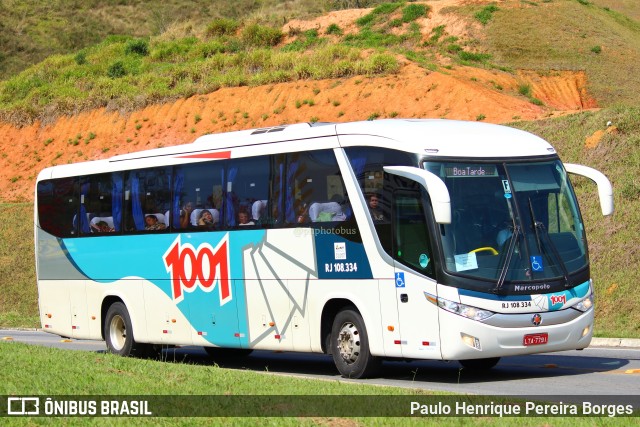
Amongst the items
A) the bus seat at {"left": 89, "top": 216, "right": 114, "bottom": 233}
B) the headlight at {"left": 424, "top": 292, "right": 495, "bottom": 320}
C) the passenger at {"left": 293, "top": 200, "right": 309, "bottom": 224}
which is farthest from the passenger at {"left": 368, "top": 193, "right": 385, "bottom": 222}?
the bus seat at {"left": 89, "top": 216, "right": 114, "bottom": 233}

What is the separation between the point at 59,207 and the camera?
20203mm

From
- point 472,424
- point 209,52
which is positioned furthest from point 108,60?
point 472,424

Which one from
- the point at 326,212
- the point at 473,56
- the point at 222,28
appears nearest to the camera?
the point at 326,212

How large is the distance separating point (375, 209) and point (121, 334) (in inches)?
281

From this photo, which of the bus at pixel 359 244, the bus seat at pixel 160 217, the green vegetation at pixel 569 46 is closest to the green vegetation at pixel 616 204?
the bus at pixel 359 244

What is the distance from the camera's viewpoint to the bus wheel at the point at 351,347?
45.8 feet

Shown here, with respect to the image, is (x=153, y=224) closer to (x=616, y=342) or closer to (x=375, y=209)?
(x=375, y=209)

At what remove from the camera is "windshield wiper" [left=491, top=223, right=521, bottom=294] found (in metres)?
12.8

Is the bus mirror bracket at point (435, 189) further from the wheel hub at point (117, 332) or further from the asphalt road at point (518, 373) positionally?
the wheel hub at point (117, 332)

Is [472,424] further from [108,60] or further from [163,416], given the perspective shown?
[108,60]

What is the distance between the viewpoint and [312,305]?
14820 millimetres

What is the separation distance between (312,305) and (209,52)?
46.9 m

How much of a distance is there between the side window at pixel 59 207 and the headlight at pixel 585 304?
32.5 ft

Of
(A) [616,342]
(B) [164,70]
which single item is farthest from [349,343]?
(B) [164,70]
